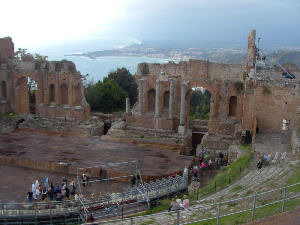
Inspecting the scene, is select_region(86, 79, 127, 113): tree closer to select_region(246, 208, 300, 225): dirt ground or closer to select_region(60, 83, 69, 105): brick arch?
select_region(60, 83, 69, 105): brick arch

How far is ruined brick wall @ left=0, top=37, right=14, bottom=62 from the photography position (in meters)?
32.9

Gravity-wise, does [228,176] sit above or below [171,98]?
below

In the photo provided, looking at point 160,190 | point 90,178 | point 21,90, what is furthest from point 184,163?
point 21,90

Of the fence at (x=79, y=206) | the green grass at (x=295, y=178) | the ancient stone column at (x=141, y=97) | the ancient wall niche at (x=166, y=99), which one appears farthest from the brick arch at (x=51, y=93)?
the green grass at (x=295, y=178)

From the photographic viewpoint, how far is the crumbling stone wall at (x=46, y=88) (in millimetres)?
31516

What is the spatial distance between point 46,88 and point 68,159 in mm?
12190

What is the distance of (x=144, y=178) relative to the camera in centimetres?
2009

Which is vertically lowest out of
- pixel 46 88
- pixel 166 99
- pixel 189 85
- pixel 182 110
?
pixel 182 110

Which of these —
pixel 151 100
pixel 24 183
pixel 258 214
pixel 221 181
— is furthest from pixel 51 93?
pixel 258 214

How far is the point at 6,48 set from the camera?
110 ft

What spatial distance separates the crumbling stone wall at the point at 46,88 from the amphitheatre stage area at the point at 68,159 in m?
4.62

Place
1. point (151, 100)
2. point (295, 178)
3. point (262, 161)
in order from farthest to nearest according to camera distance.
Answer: point (151, 100) → point (262, 161) → point (295, 178)

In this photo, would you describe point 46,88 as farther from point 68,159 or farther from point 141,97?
point 68,159

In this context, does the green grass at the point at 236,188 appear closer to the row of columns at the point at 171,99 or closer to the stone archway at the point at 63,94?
the row of columns at the point at 171,99
